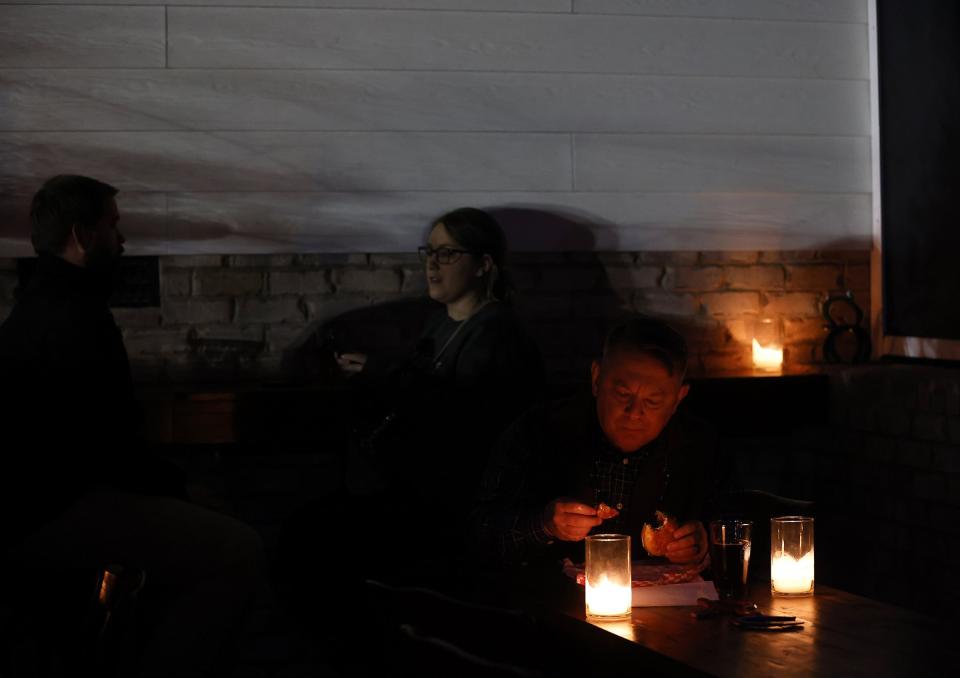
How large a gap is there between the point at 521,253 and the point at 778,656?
7.77ft

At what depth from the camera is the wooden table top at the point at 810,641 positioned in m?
1.63

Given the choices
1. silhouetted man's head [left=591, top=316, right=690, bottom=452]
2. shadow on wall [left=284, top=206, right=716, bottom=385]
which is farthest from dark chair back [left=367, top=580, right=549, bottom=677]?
shadow on wall [left=284, top=206, right=716, bottom=385]

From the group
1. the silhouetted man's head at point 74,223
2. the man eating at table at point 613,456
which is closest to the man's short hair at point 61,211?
the silhouetted man's head at point 74,223

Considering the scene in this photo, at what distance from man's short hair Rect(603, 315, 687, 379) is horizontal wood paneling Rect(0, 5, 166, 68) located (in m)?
2.00

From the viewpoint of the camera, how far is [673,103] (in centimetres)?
400

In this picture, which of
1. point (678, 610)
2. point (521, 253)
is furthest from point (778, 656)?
point (521, 253)

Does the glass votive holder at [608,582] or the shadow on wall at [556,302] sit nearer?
the glass votive holder at [608,582]

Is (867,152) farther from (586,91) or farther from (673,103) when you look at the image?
(586,91)

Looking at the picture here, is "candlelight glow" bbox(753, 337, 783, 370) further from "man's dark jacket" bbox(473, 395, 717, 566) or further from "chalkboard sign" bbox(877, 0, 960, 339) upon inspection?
"man's dark jacket" bbox(473, 395, 717, 566)

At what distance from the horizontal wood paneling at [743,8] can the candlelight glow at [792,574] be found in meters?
2.37

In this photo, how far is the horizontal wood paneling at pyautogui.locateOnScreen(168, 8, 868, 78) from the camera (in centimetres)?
371

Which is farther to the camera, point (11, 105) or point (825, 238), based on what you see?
point (825, 238)

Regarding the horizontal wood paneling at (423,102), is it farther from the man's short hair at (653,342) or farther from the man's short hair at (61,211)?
the man's short hair at (653,342)

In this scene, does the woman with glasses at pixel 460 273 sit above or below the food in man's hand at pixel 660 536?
above
